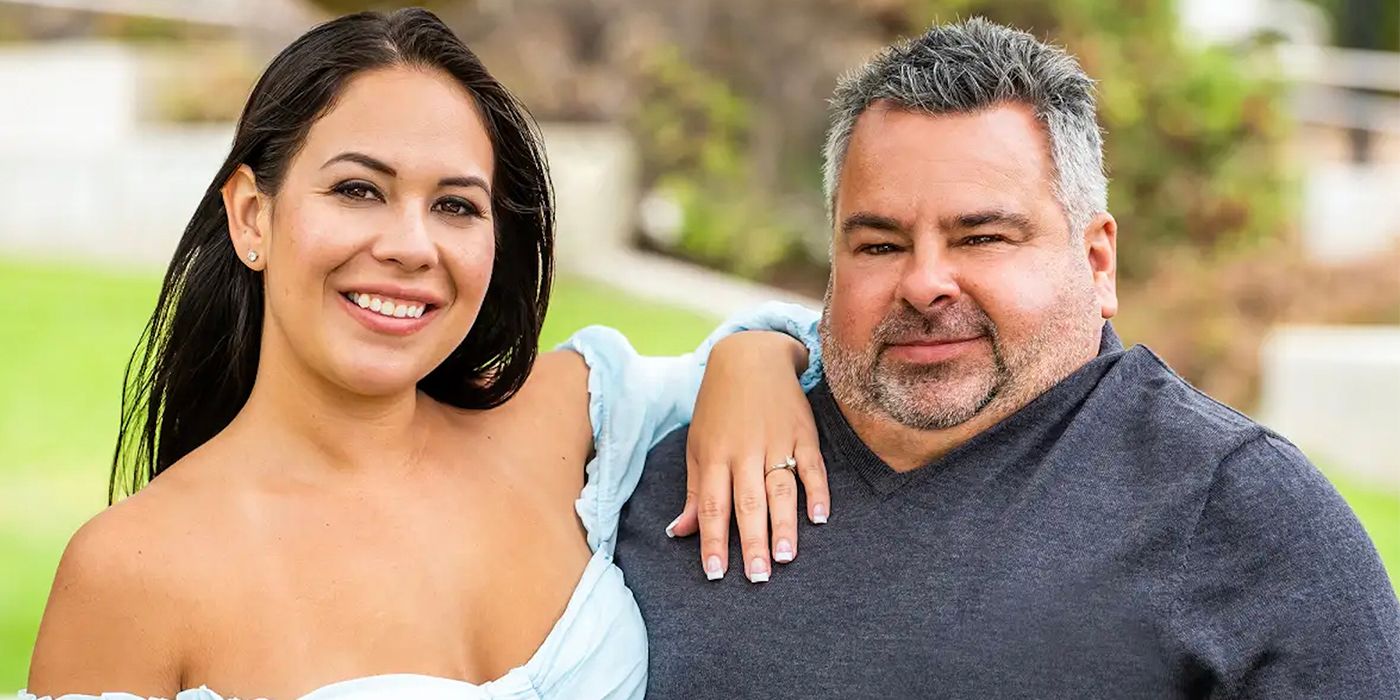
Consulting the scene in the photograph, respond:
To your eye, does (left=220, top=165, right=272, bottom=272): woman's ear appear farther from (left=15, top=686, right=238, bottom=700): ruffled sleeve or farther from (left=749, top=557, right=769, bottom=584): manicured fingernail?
(left=749, top=557, right=769, bottom=584): manicured fingernail

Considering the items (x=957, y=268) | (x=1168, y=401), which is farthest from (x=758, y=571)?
(x=1168, y=401)

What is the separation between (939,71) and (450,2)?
284 cm

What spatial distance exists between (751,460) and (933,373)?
0.31 m

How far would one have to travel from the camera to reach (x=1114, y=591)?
7.11 feet

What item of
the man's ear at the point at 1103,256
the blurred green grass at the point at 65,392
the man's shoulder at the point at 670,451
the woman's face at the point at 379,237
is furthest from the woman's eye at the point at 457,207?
the blurred green grass at the point at 65,392

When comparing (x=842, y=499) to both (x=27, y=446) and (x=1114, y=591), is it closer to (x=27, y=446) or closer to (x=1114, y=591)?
(x=1114, y=591)

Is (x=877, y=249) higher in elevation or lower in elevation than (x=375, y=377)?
higher

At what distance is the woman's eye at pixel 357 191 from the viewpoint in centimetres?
221

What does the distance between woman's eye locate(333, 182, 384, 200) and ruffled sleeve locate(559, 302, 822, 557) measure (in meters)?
0.56

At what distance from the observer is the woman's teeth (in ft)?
7.29

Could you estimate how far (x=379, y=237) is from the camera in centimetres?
221

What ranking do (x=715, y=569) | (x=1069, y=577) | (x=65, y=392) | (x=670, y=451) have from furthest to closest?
(x=65, y=392), (x=670, y=451), (x=715, y=569), (x=1069, y=577)

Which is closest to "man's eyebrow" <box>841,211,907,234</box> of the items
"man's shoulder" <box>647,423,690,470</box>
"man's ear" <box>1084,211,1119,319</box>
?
"man's ear" <box>1084,211,1119,319</box>

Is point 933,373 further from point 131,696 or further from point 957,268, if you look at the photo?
point 131,696
